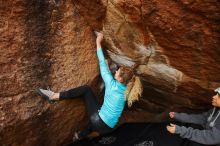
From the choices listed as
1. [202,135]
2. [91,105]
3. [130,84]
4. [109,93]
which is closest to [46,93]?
[91,105]

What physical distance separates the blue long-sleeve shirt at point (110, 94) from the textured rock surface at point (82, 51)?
21 cm

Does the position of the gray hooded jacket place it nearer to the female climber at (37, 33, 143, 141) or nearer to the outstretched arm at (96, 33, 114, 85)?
the female climber at (37, 33, 143, 141)

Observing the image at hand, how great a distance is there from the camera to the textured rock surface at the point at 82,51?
3.68 m

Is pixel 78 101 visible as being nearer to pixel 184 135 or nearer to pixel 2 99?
pixel 2 99

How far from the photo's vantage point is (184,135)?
4.12 meters

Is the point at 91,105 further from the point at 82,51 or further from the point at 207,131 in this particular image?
the point at 207,131

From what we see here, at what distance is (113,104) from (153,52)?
34.2 inches

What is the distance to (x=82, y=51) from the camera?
14.8 ft

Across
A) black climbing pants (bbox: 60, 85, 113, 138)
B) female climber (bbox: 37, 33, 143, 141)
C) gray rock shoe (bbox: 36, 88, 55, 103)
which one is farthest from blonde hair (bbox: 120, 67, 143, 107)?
gray rock shoe (bbox: 36, 88, 55, 103)

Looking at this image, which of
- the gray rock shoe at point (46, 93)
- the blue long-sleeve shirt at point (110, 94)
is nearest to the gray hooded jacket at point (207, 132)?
the blue long-sleeve shirt at point (110, 94)

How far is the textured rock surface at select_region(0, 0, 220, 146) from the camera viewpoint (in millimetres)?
3676

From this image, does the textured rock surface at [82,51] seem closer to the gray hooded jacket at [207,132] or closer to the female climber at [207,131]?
the female climber at [207,131]

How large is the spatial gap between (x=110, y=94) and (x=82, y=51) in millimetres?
663

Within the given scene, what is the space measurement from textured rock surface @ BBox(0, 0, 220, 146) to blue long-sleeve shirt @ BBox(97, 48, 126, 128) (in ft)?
0.70
